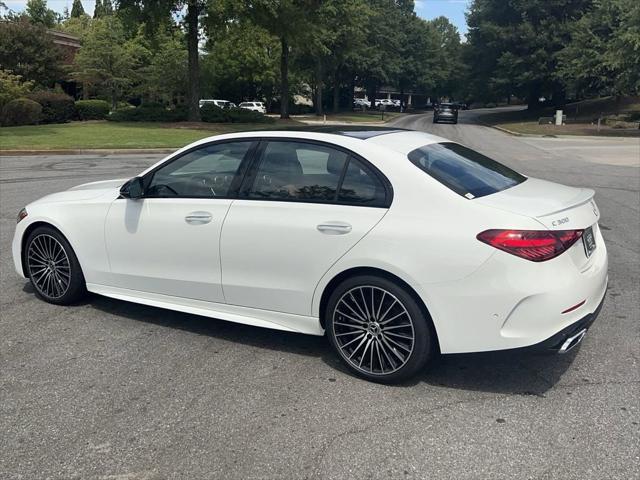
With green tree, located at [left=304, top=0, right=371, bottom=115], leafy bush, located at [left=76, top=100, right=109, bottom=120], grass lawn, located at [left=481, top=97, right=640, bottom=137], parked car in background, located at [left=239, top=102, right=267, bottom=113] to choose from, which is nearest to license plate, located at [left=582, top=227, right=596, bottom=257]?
green tree, located at [left=304, top=0, right=371, bottom=115]

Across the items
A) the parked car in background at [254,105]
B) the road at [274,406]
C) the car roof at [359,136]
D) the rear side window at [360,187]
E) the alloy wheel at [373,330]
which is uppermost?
the parked car in background at [254,105]

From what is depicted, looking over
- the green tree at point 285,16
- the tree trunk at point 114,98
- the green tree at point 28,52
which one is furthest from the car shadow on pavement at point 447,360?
the tree trunk at point 114,98

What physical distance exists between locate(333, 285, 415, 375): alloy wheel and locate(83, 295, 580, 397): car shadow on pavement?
163 millimetres

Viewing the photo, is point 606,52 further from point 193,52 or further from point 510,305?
point 510,305

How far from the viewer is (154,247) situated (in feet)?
14.6

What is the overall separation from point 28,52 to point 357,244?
36595 millimetres

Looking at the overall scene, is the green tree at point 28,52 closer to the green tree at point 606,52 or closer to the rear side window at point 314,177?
the green tree at point 606,52

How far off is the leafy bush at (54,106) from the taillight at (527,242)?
29650 mm

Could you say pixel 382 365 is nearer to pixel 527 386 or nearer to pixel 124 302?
pixel 527 386

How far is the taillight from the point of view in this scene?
131 inches

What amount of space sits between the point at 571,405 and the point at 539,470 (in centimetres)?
77

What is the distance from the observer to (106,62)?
36.4m

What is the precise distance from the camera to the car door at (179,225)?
424 cm

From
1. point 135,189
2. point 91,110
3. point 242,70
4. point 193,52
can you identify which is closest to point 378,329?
point 135,189
